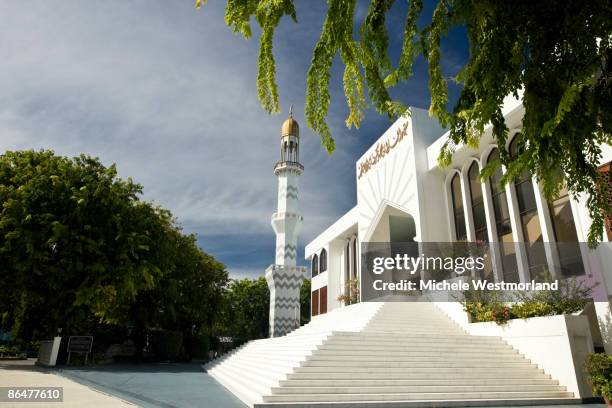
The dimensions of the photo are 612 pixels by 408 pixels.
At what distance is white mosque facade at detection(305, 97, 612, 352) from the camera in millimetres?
12391

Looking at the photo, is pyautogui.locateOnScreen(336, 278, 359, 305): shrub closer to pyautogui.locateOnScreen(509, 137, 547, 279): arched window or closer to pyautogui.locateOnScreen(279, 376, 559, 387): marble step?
pyautogui.locateOnScreen(509, 137, 547, 279): arched window

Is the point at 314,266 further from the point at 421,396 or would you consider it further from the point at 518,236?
the point at 421,396

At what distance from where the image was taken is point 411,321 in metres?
14.0

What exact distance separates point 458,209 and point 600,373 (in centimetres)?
1022

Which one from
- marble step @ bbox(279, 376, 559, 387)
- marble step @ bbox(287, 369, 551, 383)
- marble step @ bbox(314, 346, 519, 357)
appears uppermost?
marble step @ bbox(314, 346, 519, 357)

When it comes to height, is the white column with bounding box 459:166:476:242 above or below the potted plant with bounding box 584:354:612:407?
above

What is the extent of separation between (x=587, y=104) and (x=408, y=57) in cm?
128

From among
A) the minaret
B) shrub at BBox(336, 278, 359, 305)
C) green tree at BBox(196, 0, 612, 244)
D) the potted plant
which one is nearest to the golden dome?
the minaret

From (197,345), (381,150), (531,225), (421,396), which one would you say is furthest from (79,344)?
(531,225)

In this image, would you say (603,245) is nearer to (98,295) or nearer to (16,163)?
(98,295)

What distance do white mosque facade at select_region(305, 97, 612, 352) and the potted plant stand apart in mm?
1902

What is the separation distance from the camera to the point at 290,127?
2698cm

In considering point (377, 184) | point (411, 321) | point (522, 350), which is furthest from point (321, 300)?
point (522, 350)

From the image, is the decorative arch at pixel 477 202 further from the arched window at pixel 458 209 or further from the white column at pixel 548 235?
the white column at pixel 548 235
